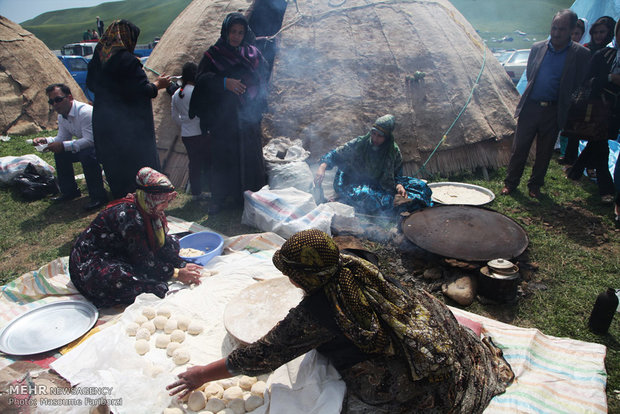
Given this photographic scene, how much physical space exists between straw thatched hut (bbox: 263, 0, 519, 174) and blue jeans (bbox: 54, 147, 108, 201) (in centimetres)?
233

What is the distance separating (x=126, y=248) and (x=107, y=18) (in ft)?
211

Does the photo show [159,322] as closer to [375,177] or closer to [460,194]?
[375,177]

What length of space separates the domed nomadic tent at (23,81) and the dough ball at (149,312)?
8327 mm

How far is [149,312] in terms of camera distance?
97.7 inches

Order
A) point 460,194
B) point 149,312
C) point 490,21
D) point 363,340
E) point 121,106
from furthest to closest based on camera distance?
1. point 490,21
2. point 460,194
3. point 121,106
4. point 149,312
5. point 363,340

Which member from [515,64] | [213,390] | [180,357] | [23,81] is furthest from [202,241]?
[515,64]

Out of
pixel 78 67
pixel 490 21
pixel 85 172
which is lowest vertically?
pixel 85 172

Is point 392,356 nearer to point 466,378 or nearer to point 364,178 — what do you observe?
point 466,378

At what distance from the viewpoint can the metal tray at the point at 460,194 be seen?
4571 mm

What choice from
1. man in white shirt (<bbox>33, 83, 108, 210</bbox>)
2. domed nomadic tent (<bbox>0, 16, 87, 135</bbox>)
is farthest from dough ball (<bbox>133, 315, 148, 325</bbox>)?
domed nomadic tent (<bbox>0, 16, 87, 135</bbox>)

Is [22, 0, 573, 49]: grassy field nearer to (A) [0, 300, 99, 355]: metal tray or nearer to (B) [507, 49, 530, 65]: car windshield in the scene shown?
(B) [507, 49, 530, 65]: car windshield

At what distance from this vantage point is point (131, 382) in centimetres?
189

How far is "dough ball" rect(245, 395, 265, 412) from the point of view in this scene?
1.86 meters

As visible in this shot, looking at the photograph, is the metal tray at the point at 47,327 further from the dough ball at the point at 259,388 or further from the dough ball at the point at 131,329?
the dough ball at the point at 259,388
